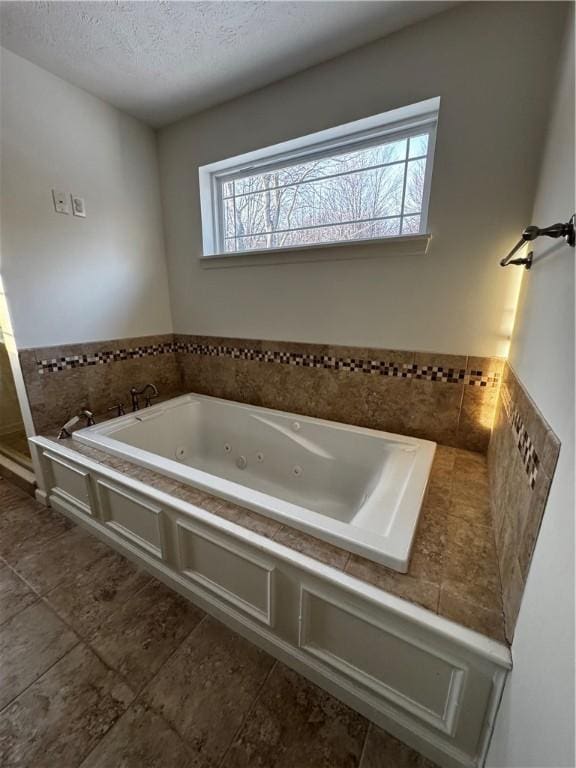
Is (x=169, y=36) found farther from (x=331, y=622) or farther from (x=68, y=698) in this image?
(x=68, y=698)

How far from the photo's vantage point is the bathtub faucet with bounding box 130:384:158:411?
6.98ft

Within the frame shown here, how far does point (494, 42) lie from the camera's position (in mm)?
1224

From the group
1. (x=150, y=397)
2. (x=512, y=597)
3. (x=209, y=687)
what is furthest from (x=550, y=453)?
(x=150, y=397)

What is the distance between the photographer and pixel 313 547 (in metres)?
1.01

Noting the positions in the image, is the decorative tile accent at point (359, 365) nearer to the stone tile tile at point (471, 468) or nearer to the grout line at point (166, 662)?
the stone tile tile at point (471, 468)

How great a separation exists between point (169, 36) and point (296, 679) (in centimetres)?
271

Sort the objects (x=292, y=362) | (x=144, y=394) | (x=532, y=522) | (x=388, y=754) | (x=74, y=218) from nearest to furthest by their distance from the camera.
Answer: (x=532, y=522) < (x=388, y=754) < (x=74, y=218) < (x=292, y=362) < (x=144, y=394)

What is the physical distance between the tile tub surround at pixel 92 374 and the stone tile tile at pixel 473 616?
2157mm

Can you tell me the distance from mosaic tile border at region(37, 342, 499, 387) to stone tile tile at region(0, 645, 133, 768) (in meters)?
1.51

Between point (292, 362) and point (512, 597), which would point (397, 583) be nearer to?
point (512, 597)

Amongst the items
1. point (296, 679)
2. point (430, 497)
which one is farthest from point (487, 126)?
point (296, 679)

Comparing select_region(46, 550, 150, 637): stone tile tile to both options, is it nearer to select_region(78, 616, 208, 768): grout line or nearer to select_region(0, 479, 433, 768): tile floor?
select_region(0, 479, 433, 768): tile floor

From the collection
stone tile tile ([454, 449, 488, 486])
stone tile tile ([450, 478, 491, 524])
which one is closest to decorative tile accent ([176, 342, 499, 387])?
stone tile tile ([454, 449, 488, 486])

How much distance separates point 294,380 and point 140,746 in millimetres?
1638
